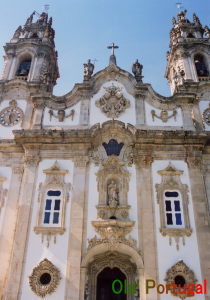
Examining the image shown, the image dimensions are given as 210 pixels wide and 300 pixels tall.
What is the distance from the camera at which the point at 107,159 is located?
18.3 metres

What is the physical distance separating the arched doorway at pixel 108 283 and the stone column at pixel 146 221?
1.61 meters

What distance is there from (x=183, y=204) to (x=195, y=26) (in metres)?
17.8

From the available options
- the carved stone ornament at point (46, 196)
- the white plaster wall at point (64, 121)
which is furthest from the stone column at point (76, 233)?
the white plaster wall at point (64, 121)

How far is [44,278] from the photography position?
603 inches

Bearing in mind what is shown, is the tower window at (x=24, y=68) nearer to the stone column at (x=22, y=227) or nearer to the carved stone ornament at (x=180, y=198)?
the stone column at (x=22, y=227)

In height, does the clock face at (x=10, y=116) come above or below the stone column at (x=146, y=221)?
above

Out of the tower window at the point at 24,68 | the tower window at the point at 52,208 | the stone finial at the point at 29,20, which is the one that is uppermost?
the stone finial at the point at 29,20

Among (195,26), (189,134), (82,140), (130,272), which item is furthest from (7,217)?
(195,26)

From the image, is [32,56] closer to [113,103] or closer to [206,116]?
[113,103]

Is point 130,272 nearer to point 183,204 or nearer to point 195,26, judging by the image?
point 183,204

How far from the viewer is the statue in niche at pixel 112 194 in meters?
16.8

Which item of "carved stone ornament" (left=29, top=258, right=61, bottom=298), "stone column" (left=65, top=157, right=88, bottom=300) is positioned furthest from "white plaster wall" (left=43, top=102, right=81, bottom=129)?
"carved stone ornament" (left=29, top=258, right=61, bottom=298)

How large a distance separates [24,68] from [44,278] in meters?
16.3

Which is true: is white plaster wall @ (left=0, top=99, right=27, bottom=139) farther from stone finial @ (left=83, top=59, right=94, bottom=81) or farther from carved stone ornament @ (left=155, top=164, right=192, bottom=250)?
carved stone ornament @ (left=155, top=164, right=192, bottom=250)
